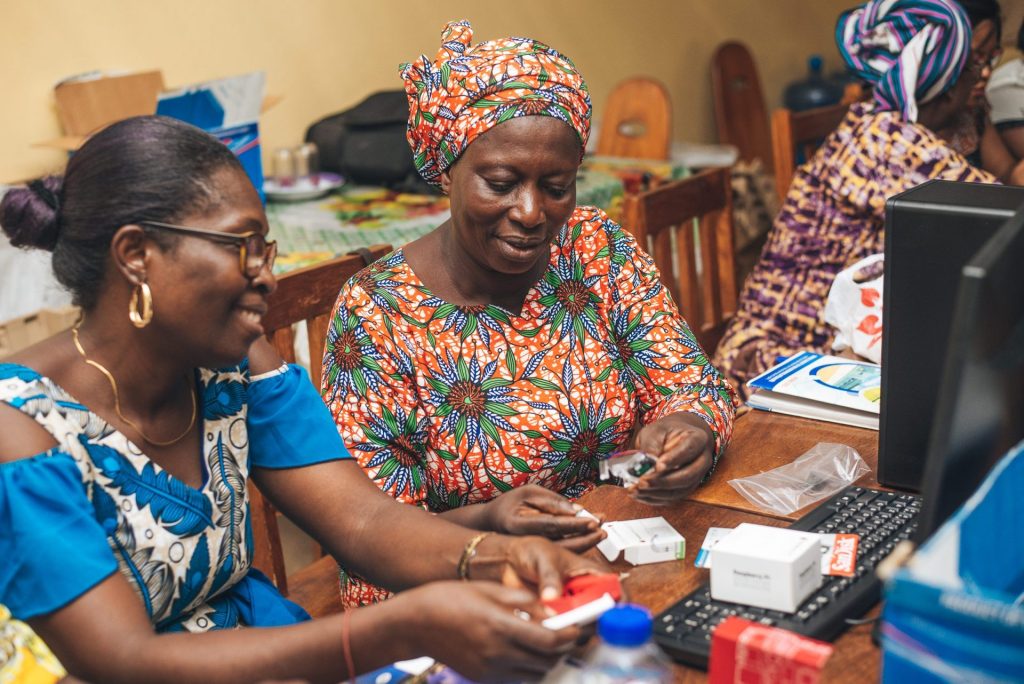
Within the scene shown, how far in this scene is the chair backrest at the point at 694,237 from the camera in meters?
2.63

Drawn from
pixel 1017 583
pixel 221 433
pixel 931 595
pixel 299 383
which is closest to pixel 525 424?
pixel 299 383

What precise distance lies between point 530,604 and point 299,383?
2.05ft

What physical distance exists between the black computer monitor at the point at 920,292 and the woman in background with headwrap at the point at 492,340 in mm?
284

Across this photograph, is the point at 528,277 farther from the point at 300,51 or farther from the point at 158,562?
the point at 300,51

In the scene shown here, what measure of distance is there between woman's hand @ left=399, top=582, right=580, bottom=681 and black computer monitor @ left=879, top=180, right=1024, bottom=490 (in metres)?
0.72

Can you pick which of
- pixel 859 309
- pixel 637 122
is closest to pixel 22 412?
pixel 859 309

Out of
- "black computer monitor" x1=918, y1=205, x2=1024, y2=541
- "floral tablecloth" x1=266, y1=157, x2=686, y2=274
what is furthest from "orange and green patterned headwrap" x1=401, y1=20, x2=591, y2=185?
"floral tablecloth" x1=266, y1=157, x2=686, y2=274

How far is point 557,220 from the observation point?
1.89m

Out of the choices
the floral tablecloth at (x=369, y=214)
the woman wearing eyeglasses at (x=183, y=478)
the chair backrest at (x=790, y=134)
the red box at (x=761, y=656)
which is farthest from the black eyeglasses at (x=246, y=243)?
the chair backrest at (x=790, y=134)

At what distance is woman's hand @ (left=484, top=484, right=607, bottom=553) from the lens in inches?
56.1

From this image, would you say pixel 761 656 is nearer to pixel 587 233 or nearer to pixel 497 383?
pixel 497 383

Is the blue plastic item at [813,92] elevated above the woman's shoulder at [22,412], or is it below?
below

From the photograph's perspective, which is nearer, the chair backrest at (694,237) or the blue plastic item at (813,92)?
the chair backrest at (694,237)

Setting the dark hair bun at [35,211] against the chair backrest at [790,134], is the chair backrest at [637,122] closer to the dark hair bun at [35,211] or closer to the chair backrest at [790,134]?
the chair backrest at [790,134]
